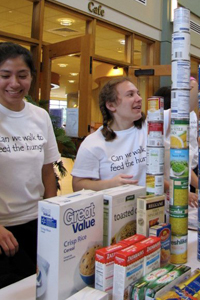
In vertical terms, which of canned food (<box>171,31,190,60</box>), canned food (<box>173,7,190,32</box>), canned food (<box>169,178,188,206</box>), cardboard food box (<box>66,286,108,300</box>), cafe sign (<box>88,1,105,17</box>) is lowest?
cardboard food box (<box>66,286,108,300</box>)

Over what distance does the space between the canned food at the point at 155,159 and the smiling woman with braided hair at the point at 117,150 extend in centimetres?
48

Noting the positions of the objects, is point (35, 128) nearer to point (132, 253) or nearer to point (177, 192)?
point (177, 192)

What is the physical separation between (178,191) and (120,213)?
22 cm

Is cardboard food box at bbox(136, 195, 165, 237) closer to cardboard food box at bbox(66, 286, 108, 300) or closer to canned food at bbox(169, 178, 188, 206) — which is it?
canned food at bbox(169, 178, 188, 206)

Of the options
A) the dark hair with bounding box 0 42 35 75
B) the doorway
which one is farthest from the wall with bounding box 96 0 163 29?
the dark hair with bounding box 0 42 35 75

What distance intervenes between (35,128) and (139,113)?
1.82 feet

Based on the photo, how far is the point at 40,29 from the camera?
14.1 ft

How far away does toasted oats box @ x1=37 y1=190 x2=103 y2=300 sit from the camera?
76 cm

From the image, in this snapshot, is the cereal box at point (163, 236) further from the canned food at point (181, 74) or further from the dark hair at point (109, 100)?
the dark hair at point (109, 100)

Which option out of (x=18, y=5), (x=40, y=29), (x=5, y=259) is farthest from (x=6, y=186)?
(x=18, y=5)

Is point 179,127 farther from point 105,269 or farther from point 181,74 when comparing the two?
point 105,269

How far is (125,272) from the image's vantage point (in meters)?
0.77

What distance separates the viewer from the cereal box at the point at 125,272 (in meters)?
0.77

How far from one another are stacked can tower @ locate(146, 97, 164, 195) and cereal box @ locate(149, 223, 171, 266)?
0.12 metres
